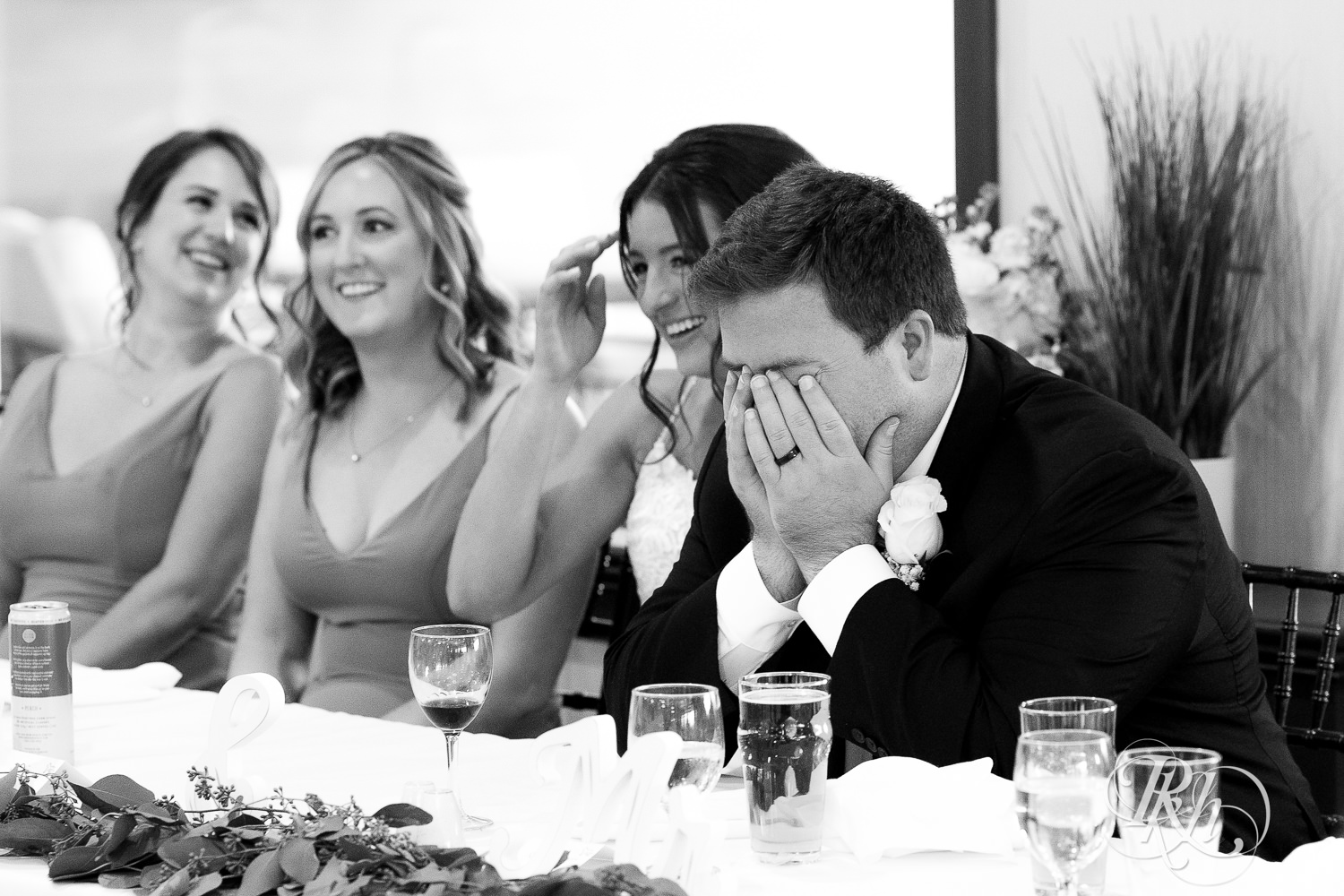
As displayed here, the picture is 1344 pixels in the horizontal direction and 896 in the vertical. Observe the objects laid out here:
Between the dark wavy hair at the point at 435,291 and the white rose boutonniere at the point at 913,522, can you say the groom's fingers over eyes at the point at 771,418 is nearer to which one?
the white rose boutonniere at the point at 913,522

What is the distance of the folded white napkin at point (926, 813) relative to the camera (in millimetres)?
1408

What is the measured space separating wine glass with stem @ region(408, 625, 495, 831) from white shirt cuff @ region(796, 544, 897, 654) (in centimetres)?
39

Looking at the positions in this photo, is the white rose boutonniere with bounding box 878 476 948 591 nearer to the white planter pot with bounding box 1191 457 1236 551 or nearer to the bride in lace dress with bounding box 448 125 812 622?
the bride in lace dress with bounding box 448 125 812 622

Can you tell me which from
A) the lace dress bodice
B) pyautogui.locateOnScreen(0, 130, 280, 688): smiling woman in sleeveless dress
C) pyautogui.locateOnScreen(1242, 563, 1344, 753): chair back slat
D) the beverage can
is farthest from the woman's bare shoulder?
pyautogui.locateOnScreen(1242, 563, 1344, 753): chair back slat

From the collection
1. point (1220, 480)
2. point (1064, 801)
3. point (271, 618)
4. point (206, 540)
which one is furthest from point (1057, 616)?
point (206, 540)

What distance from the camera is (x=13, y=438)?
401cm

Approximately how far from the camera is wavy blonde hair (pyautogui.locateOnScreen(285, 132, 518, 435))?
3.40 m

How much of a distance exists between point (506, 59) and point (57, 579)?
176 cm

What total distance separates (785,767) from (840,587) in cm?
43

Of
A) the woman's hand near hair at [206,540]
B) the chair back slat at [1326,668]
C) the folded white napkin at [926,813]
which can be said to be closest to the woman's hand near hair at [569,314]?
the woman's hand near hair at [206,540]

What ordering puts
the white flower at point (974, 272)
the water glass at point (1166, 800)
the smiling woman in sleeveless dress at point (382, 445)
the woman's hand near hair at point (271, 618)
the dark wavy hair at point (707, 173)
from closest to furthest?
the water glass at point (1166, 800)
the dark wavy hair at point (707, 173)
the white flower at point (974, 272)
the smiling woman in sleeveless dress at point (382, 445)
the woman's hand near hair at point (271, 618)

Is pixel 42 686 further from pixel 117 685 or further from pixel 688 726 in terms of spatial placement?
pixel 688 726

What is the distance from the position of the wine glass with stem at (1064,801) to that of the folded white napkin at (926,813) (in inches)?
9.4

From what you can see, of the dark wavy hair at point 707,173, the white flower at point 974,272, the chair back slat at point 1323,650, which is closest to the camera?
the chair back slat at point 1323,650
